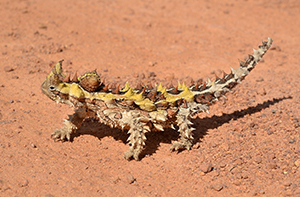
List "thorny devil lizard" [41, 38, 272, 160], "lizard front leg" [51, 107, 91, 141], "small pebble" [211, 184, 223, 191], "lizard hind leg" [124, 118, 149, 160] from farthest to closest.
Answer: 1. "lizard front leg" [51, 107, 91, 141]
2. "lizard hind leg" [124, 118, 149, 160]
3. "thorny devil lizard" [41, 38, 272, 160]
4. "small pebble" [211, 184, 223, 191]

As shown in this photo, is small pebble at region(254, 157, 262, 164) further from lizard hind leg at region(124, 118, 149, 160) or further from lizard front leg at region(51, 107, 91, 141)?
lizard front leg at region(51, 107, 91, 141)

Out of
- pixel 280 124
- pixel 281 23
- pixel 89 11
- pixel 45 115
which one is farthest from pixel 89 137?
pixel 281 23

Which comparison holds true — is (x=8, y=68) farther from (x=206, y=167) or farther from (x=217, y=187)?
(x=217, y=187)

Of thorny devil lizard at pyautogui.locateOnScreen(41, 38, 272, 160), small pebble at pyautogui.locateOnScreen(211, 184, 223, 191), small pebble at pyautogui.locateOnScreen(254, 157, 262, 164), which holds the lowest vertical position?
small pebble at pyautogui.locateOnScreen(211, 184, 223, 191)

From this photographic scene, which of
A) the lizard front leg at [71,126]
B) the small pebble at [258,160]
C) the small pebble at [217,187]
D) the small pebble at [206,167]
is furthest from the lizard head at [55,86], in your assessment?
the small pebble at [258,160]

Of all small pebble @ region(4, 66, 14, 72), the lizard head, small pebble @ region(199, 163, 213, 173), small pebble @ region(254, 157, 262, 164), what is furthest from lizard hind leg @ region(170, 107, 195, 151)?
small pebble @ region(4, 66, 14, 72)

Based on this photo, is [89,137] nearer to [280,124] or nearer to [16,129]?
[16,129]

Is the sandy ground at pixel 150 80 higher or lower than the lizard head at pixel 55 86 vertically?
lower

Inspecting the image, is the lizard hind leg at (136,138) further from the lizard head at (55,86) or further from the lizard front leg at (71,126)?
the lizard head at (55,86)
